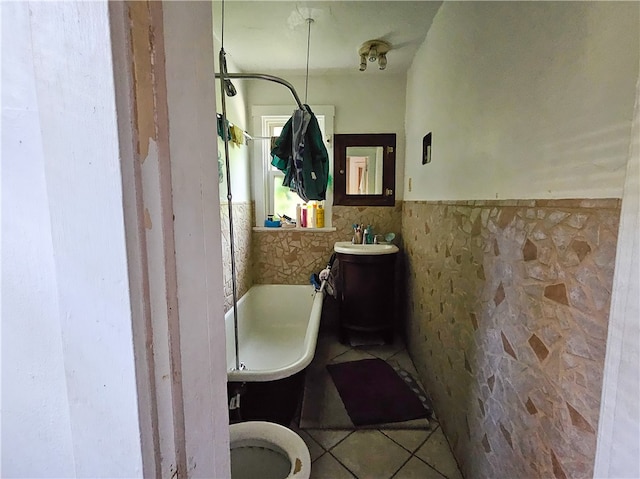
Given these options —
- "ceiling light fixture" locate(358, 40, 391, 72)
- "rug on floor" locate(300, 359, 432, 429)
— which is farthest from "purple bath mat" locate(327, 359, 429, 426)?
"ceiling light fixture" locate(358, 40, 391, 72)

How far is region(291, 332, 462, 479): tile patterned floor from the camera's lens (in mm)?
1462

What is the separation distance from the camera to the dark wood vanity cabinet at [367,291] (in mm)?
2539

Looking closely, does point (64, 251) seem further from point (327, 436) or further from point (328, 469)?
point (327, 436)

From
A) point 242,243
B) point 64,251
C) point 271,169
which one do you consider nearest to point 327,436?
A: point 242,243

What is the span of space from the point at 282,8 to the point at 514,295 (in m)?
1.87

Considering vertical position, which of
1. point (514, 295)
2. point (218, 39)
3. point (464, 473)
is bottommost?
point (464, 473)

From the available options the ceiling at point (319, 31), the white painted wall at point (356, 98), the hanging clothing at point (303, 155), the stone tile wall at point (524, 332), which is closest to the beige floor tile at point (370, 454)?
the stone tile wall at point (524, 332)

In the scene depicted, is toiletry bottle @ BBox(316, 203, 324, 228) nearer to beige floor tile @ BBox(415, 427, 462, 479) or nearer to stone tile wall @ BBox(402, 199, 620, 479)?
stone tile wall @ BBox(402, 199, 620, 479)

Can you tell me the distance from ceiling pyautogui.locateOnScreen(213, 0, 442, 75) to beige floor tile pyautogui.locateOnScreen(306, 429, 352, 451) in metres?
2.30

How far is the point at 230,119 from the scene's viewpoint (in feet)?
8.00

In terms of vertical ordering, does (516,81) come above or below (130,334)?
above

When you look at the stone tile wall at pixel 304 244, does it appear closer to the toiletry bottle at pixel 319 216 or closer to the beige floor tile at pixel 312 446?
the toiletry bottle at pixel 319 216

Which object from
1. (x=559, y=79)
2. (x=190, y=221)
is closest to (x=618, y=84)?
(x=559, y=79)

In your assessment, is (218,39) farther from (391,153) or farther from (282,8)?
(391,153)
